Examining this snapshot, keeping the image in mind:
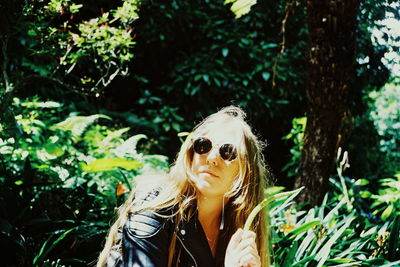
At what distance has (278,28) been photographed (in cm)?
661

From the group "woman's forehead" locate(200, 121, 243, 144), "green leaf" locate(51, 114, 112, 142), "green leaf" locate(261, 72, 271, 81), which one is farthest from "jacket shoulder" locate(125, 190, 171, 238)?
"green leaf" locate(261, 72, 271, 81)

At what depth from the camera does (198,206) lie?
1.89 m

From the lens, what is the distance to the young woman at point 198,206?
1.73 metres

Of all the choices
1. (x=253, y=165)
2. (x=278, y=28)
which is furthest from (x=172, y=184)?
(x=278, y=28)

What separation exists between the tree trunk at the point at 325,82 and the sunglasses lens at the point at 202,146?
1764 mm

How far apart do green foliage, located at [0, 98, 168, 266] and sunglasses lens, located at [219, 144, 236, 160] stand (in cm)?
118

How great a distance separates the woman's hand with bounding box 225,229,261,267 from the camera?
1508 mm

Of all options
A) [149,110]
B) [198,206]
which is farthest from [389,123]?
[198,206]

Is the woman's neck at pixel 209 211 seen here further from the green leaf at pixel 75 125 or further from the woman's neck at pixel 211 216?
the green leaf at pixel 75 125

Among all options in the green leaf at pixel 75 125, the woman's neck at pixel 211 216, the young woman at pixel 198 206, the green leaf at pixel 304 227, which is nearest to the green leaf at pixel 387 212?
the green leaf at pixel 304 227

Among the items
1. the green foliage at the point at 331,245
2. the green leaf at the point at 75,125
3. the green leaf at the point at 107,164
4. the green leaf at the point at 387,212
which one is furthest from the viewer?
the green leaf at the point at 75,125

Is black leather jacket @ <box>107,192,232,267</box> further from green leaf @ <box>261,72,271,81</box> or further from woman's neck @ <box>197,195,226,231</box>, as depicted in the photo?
green leaf @ <box>261,72,271,81</box>

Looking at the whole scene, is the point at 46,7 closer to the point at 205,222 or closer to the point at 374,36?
the point at 205,222

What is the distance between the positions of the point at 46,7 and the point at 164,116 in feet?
11.2
